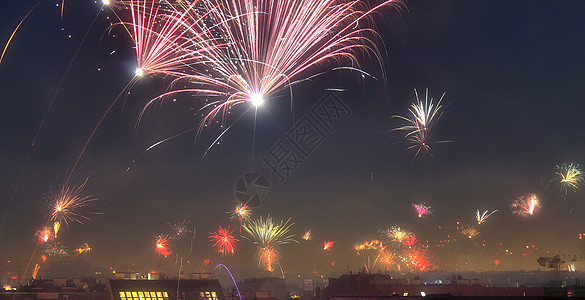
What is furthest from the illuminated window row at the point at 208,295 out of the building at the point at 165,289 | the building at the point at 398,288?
the building at the point at 398,288

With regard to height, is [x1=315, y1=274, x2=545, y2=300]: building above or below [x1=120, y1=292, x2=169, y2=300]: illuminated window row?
below

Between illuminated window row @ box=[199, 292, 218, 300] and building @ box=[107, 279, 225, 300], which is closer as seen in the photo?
building @ box=[107, 279, 225, 300]

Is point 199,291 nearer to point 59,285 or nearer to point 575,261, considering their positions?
point 59,285

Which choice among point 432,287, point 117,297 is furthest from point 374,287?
point 117,297

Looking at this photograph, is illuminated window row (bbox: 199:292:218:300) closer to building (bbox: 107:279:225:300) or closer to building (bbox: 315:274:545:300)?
building (bbox: 107:279:225:300)

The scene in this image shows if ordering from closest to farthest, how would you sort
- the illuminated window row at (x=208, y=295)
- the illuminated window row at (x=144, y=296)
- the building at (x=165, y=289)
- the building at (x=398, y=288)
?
the illuminated window row at (x=144, y=296)
the building at (x=165, y=289)
the illuminated window row at (x=208, y=295)
the building at (x=398, y=288)

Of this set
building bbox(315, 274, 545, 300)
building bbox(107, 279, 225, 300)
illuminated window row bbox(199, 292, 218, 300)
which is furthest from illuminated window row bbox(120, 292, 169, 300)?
building bbox(315, 274, 545, 300)

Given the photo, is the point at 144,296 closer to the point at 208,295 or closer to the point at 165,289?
the point at 165,289

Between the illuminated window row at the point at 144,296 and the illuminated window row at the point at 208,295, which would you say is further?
the illuminated window row at the point at 208,295

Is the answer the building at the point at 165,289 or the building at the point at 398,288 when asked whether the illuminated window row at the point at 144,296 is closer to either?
the building at the point at 165,289
